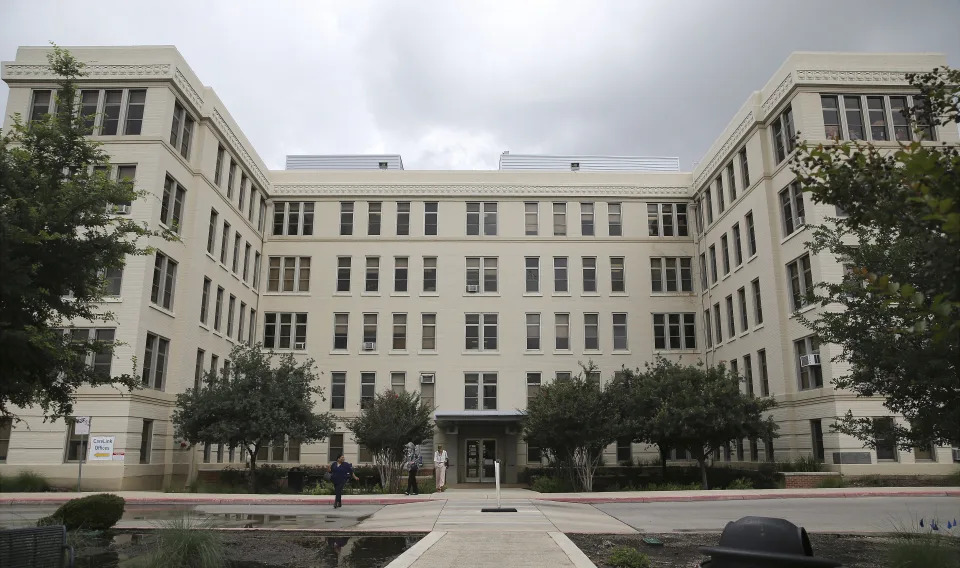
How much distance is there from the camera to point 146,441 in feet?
96.6

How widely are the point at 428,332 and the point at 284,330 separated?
28.2ft

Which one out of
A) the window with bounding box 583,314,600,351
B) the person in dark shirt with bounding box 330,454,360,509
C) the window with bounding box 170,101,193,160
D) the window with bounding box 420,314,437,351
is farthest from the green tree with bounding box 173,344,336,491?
the window with bounding box 583,314,600,351

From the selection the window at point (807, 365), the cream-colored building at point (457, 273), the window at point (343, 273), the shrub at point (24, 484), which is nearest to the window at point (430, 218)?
the cream-colored building at point (457, 273)

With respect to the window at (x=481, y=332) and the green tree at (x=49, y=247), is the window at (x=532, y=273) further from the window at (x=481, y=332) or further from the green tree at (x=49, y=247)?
the green tree at (x=49, y=247)

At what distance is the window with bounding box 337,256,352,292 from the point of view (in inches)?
1724

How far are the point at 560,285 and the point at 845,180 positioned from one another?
124 ft

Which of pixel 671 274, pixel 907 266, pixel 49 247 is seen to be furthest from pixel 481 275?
pixel 49 247

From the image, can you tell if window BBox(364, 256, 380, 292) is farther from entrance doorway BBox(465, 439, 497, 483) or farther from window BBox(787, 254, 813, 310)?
window BBox(787, 254, 813, 310)

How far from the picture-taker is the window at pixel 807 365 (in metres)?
29.7

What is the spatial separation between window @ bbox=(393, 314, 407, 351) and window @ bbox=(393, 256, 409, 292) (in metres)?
1.71

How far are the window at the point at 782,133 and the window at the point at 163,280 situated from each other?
90.1 feet

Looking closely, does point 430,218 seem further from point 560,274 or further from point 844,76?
point 844,76

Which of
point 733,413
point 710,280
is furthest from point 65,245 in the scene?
point 710,280

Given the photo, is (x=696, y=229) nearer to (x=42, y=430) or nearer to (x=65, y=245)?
(x=42, y=430)
